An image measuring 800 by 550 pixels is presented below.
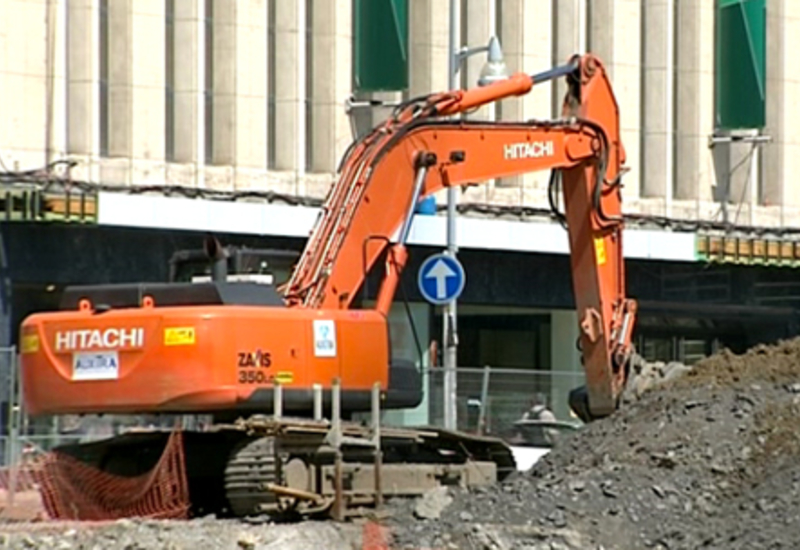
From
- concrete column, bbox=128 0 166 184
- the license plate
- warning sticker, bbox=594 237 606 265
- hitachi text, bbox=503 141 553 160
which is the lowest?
the license plate

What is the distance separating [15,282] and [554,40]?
12.7 metres

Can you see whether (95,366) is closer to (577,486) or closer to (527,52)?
(577,486)

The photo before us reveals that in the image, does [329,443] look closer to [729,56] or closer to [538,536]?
[538,536]

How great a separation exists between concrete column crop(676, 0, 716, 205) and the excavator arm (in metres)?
20.1

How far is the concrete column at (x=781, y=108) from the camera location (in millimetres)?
46562

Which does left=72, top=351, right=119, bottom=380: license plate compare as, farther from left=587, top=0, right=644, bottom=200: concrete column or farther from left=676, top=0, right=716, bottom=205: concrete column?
left=676, top=0, right=716, bottom=205: concrete column

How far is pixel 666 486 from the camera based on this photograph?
20.5 m

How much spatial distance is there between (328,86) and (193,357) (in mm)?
20166

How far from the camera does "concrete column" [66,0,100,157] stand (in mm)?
37688

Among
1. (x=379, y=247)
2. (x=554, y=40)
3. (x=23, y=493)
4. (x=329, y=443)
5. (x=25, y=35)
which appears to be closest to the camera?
(x=329, y=443)

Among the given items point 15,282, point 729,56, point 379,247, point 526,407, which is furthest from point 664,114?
point 379,247

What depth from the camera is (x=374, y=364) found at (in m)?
22.4

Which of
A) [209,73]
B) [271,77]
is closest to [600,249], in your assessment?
[209,73]

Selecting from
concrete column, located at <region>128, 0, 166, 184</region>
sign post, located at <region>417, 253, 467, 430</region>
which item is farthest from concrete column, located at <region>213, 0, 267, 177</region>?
sign post, located at <region>417, 253, 467, 430</region>
